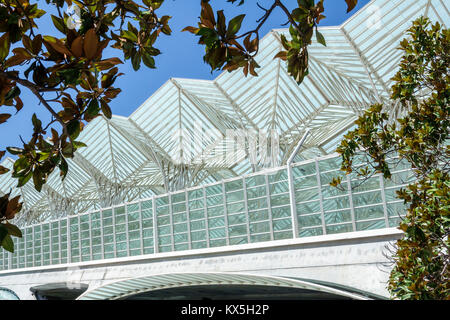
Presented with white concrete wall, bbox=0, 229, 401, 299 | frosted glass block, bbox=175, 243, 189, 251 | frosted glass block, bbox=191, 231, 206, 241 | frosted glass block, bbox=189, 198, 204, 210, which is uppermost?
frosted glass block, bbox=189, 198, 204, 210

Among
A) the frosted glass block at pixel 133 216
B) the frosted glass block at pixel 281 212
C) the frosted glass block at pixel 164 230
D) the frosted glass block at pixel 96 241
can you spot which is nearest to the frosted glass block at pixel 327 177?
the frosted glass block at pixel 281 212

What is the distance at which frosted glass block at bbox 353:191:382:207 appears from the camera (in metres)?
14.5

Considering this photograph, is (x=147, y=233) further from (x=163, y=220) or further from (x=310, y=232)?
(x=310, y=232)

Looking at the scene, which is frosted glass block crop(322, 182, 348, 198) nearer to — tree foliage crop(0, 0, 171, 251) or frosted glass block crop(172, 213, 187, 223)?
frosted glass block crop(172, 213, 187, 223)

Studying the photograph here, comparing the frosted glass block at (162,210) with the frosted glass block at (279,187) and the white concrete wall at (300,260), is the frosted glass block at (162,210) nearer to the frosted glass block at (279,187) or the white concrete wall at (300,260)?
the white concrete wall at (300,260)

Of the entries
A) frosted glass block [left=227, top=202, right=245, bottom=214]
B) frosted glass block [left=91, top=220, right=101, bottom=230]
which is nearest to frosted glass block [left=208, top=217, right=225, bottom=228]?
frosted glass block [left=227, top=202, right=245, bottom=214]

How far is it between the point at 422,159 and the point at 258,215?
1344 cm

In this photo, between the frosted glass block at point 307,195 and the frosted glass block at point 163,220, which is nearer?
the frosted glass block at point 307,195

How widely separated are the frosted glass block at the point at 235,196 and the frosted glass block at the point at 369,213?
5251 mm

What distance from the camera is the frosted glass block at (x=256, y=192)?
713 inches

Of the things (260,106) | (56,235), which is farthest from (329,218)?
(56,235)

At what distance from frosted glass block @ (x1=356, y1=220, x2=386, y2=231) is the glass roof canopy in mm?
8740

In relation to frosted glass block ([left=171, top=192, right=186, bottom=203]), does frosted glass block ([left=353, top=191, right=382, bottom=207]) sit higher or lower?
lower

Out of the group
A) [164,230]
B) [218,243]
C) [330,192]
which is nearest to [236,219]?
[218,243]
